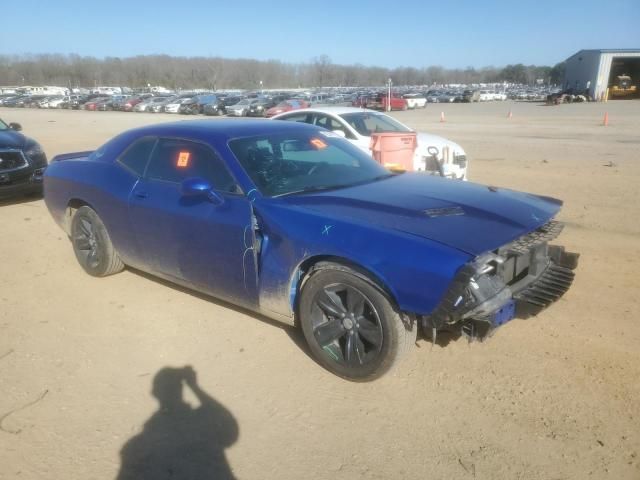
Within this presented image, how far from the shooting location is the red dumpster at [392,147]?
7195 millimetres

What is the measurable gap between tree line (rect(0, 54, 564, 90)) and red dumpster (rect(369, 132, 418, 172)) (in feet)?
362

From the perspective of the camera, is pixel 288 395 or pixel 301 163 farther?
pixel 301 163

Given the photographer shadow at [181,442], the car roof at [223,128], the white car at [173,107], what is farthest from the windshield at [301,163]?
the white car at [173,107]

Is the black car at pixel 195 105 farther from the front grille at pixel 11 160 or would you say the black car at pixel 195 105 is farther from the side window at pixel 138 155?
the side window at pixel 138 155

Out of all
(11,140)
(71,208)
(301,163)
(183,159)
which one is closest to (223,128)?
(183,159)

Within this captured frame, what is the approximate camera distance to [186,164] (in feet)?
12.6

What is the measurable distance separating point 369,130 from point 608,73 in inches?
2029

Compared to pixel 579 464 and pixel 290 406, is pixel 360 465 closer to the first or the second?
pixel 290 406

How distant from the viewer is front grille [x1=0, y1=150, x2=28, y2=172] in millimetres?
7770

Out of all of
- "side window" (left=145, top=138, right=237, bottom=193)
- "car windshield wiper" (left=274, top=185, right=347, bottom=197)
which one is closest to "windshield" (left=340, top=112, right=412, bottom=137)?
"side window" (left=145, top=138, right=237, bottom=193)

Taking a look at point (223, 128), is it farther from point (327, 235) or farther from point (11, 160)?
point (11, 160)

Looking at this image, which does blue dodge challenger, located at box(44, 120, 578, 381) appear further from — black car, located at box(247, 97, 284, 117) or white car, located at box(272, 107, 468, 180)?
black car, located at box(247, 97, 284, 117)

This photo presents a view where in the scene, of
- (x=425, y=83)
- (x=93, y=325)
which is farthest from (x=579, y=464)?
(x=425, y=83)

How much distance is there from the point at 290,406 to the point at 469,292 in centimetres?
123
